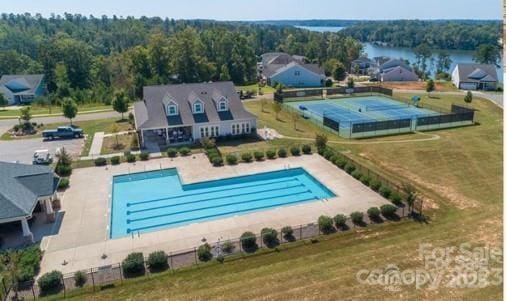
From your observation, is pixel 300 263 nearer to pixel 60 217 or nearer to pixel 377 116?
pixel 60 217

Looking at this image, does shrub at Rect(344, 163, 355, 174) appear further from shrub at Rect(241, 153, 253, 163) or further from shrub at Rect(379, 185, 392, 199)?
shrub at Rect(241, 153, 253, 163)

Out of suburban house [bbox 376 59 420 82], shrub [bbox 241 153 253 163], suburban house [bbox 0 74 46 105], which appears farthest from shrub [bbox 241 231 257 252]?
suburban house [bbox 376 59 420 82]

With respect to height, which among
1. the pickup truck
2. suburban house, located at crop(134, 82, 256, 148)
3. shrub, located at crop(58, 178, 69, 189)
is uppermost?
suburban house, located at crop(134, 82, 256, 148)

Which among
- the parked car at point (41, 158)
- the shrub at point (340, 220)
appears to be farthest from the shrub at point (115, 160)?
the shrub at point (340, 220)

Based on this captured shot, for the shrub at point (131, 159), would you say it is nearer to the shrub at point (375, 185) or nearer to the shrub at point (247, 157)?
the shrub at point (247, 157)

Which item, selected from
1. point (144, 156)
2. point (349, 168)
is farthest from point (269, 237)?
point (144, 156)
